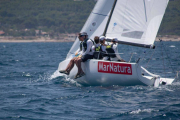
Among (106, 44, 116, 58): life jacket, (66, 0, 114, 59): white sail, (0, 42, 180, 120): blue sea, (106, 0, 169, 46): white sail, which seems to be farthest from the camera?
(66, 0, 114, 59): white sail

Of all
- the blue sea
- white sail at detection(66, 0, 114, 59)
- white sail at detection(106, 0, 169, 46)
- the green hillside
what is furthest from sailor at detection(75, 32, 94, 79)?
the green hillside

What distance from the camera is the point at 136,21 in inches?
350

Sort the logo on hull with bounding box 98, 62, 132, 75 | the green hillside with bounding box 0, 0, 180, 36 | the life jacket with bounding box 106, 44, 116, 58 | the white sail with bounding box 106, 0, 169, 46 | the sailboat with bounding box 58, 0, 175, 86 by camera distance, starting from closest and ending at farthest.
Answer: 1. the logo on hull with bounding box 98, 62, 132, 75
2. the sailboat with bounding box 58, 0, 175, 86
3. the life jacket with bounding box 106, 44, 116, 58
4. the white sail with bounding box 106, 0, 169, 46
5. the green hillside with bounding box 0, 0, 180, 36

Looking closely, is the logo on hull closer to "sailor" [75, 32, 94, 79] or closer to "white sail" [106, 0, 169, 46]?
"sailor" [75, 32, 94, 79]

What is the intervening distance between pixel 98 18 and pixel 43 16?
407 ft

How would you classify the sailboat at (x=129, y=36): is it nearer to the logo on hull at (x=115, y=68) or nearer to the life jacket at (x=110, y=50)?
the logo on hull at (x=115, y=68)

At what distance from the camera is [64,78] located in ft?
34.8

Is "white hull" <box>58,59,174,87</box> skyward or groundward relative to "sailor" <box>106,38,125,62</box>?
groundward

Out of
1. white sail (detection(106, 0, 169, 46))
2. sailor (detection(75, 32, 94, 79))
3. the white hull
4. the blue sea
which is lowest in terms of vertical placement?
the blue sea

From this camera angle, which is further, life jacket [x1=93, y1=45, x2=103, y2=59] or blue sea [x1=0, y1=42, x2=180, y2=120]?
life jacket [x1=93, y1=45, x2=103, y2=59]

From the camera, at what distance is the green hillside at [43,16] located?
377 ft

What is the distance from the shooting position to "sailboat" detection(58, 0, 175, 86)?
8.30 meters

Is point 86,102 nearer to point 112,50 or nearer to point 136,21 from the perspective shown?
point 112,50

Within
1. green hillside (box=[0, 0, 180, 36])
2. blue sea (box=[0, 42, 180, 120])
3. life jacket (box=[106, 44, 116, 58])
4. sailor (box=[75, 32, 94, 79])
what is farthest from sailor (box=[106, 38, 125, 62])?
green hillside (box=[0, 0, 180, 36])
